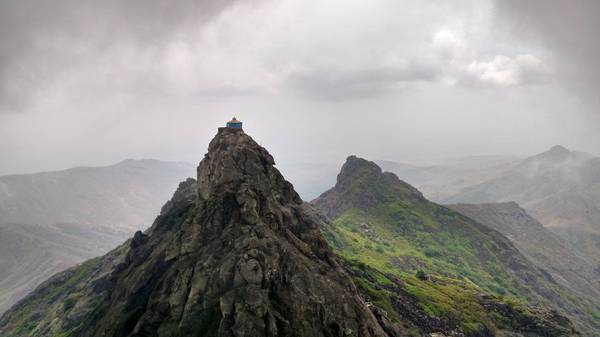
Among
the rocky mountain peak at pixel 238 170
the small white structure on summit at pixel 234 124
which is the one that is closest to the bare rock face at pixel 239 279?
the rocky mountain peak at pixel 238 170

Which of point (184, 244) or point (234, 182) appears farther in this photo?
point (234, 182)

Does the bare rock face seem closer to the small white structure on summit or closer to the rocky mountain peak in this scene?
the rocky mountain peak

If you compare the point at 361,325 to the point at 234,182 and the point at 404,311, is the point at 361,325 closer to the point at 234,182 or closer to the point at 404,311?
the point at 234,182

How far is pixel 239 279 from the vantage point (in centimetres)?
8356

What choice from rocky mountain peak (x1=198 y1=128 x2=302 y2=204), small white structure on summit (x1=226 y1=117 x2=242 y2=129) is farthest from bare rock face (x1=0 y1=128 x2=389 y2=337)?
small white structure on summit (x1=226 y1=117 x2=242 y2=129)

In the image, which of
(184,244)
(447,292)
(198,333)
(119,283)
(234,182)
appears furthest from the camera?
(447,292)

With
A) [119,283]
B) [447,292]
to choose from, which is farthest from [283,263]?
[447,292]

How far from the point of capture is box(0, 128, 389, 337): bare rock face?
79.7 m

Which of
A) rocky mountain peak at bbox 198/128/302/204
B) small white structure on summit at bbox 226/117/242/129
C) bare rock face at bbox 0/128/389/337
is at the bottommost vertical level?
bare rock face at bbox 0/128/389/337

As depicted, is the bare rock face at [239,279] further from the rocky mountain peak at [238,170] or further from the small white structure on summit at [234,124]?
the small white structure on summit at [234,124]

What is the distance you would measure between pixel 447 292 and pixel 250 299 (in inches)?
5780

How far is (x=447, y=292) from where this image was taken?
19912cm

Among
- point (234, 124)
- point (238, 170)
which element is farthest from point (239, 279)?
point (234, 124)

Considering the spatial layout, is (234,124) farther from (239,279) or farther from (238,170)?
(239,279)
